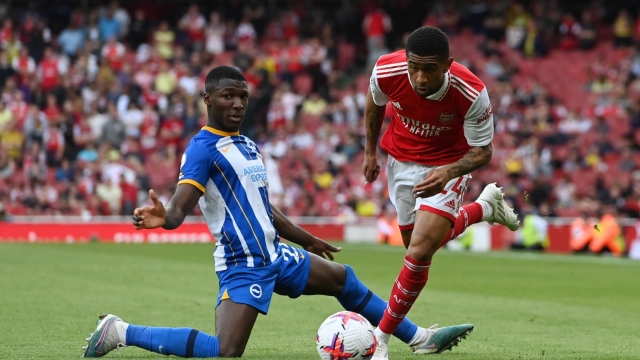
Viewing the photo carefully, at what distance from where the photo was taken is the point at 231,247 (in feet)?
21.6

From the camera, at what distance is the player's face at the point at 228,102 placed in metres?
6.54

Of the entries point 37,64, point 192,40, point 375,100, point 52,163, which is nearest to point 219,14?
point 192,40

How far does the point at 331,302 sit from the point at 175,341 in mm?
4827

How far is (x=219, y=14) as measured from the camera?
30.8 m

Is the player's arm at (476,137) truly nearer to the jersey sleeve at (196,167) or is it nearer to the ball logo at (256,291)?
the ball logo at (256,291)

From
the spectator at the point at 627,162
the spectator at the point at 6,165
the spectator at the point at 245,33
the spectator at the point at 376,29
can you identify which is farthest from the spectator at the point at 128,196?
the spectator at the point at 627,162

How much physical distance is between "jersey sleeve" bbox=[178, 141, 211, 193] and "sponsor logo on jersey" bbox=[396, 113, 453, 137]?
1675mm

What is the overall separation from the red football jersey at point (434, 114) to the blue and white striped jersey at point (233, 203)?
1.27 metres

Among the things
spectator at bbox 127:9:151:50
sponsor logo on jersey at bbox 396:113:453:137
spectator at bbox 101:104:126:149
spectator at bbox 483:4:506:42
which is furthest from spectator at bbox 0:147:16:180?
sponsor logo on jersey at bbox 396:113:453:137

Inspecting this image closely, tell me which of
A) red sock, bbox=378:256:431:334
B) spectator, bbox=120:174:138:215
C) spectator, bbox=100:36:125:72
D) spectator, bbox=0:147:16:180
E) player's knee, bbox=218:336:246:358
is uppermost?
spectator, bbox=100:36:125:72

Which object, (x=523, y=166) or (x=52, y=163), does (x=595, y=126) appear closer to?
(x=523, y=166)

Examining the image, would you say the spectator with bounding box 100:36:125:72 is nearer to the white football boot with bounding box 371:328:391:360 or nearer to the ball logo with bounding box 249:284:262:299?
the ball logo with bounding box 249:284:262:299

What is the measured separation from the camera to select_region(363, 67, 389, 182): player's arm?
745 cm

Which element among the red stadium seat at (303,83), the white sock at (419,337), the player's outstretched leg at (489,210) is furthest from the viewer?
the red stadium seat at (303,83)
